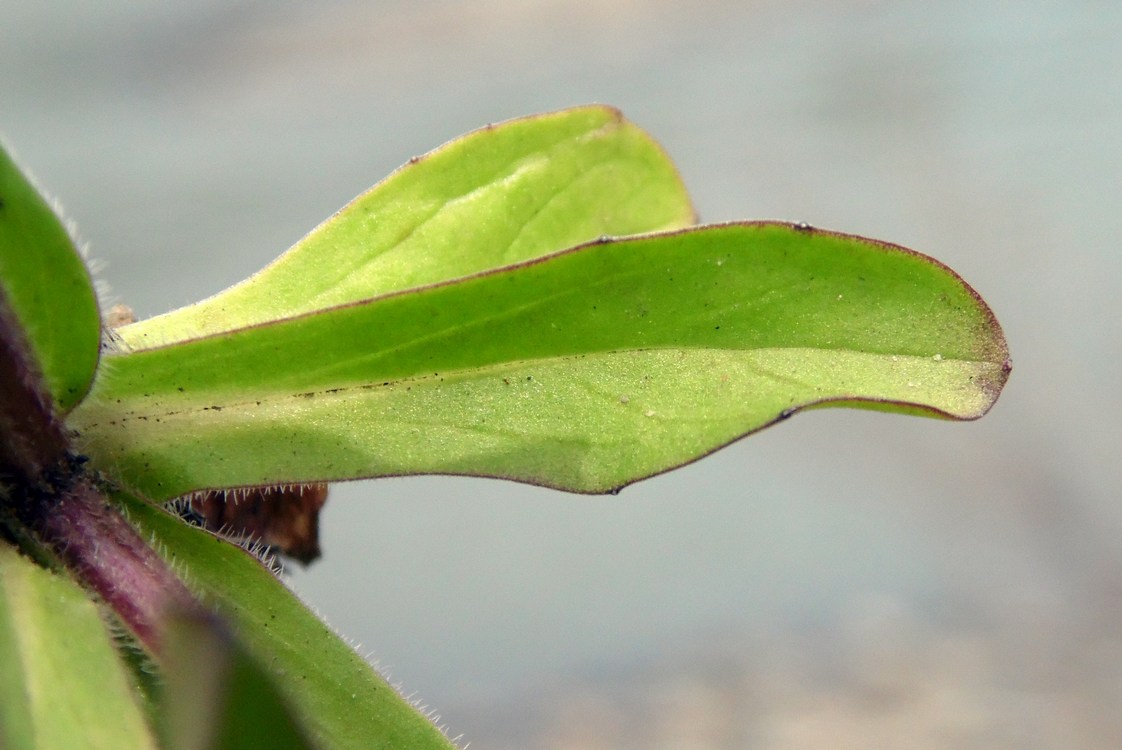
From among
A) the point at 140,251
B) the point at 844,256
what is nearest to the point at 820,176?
the point at 140,251

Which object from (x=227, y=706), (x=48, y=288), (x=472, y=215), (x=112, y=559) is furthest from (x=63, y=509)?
(x=472, y=215)

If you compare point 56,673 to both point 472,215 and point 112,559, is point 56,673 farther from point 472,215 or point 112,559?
point 472,215

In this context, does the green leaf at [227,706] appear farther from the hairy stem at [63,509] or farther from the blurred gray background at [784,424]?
the blurred gray background at [784,424]

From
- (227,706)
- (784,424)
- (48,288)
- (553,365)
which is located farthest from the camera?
(784,424)

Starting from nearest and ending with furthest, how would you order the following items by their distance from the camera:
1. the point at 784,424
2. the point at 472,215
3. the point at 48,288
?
1. the point at 48,288
2. the point at 472,215
3. the point at 784,424

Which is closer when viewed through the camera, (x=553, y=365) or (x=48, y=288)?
(x=48, y=288)

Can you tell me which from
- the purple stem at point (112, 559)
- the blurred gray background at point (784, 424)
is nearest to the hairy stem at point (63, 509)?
the purple stem at point (112, 559)

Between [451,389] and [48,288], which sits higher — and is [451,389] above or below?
below
